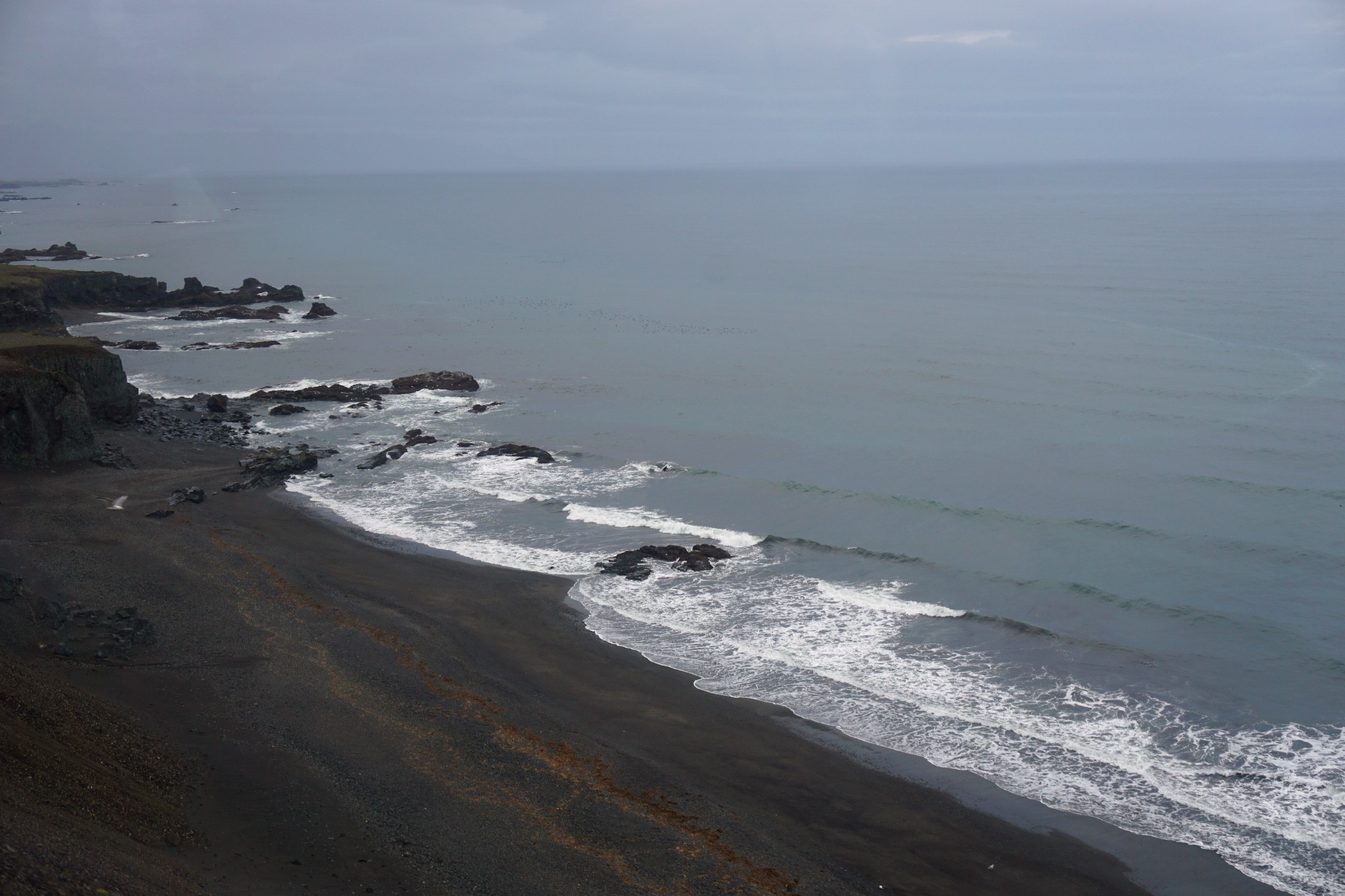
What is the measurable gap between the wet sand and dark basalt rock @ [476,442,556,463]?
1365cm

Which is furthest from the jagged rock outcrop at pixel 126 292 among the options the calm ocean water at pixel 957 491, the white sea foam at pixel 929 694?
the white sea foam at pixel 929 694

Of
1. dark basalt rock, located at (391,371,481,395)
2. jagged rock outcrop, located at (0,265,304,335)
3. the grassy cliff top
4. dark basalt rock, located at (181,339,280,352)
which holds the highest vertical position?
jagged rock outcrop, located at (0,265,304,335)

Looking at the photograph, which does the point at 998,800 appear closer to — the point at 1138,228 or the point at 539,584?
the point at 539,584

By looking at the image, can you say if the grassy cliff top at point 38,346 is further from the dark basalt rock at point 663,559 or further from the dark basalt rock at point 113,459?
the dark basalt rock at point 663,559

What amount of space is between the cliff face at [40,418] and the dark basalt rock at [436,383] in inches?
733

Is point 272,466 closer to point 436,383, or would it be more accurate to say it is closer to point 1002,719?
point 436,383

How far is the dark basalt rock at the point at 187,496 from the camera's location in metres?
33.8

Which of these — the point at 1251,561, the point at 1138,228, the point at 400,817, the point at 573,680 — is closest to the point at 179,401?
the point at 573,680

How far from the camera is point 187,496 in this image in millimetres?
34188

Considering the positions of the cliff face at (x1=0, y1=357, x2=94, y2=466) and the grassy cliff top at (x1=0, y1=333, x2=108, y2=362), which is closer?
the cliff face at (x1=0, y1=357, x2=94, y2=466)

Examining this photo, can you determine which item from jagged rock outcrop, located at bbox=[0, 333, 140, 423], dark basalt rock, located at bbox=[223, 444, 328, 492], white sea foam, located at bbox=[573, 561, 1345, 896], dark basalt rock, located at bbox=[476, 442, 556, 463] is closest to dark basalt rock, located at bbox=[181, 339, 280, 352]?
jagged rock outcrop, located at bbox=[0, 333, 140, 423]

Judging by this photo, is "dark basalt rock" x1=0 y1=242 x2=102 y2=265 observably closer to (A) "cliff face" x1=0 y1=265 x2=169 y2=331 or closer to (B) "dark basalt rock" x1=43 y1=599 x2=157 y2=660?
(A) "cliff face" x1=0 y1=265 x2=169 y2=331

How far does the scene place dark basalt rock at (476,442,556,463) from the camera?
42.0 meters

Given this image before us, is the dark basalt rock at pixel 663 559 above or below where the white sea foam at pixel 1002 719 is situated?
above
